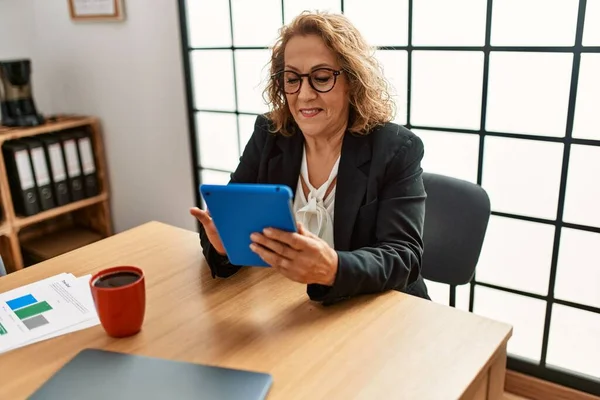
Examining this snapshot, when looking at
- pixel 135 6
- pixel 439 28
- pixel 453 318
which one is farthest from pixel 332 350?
pixel 135 6

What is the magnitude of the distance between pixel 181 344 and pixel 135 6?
2026 millimetres

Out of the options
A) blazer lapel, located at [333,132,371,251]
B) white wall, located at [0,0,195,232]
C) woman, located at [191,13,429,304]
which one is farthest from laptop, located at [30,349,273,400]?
white wall, located at [0,0,195,232]

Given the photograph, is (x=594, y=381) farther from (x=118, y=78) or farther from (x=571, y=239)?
(x=118, y=78)

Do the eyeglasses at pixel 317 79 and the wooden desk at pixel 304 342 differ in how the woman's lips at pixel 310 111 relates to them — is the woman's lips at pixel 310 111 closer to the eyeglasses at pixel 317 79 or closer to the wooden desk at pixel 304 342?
the eyeglasses at pixel 317 79

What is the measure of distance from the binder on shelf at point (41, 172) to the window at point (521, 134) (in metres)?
1.33

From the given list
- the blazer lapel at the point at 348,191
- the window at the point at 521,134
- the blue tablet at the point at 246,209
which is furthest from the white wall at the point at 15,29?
the blue tablet at the point at 246,209

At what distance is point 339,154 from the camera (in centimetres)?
148

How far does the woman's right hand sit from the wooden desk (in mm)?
81

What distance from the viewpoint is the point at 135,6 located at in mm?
2600

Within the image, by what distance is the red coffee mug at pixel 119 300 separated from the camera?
100cm

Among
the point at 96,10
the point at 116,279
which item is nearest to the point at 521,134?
the point at 116,279

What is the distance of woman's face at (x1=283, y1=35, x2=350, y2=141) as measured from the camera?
1.41m

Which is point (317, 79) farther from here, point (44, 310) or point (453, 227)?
point (44, 310)

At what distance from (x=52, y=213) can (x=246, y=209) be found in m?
2.13
